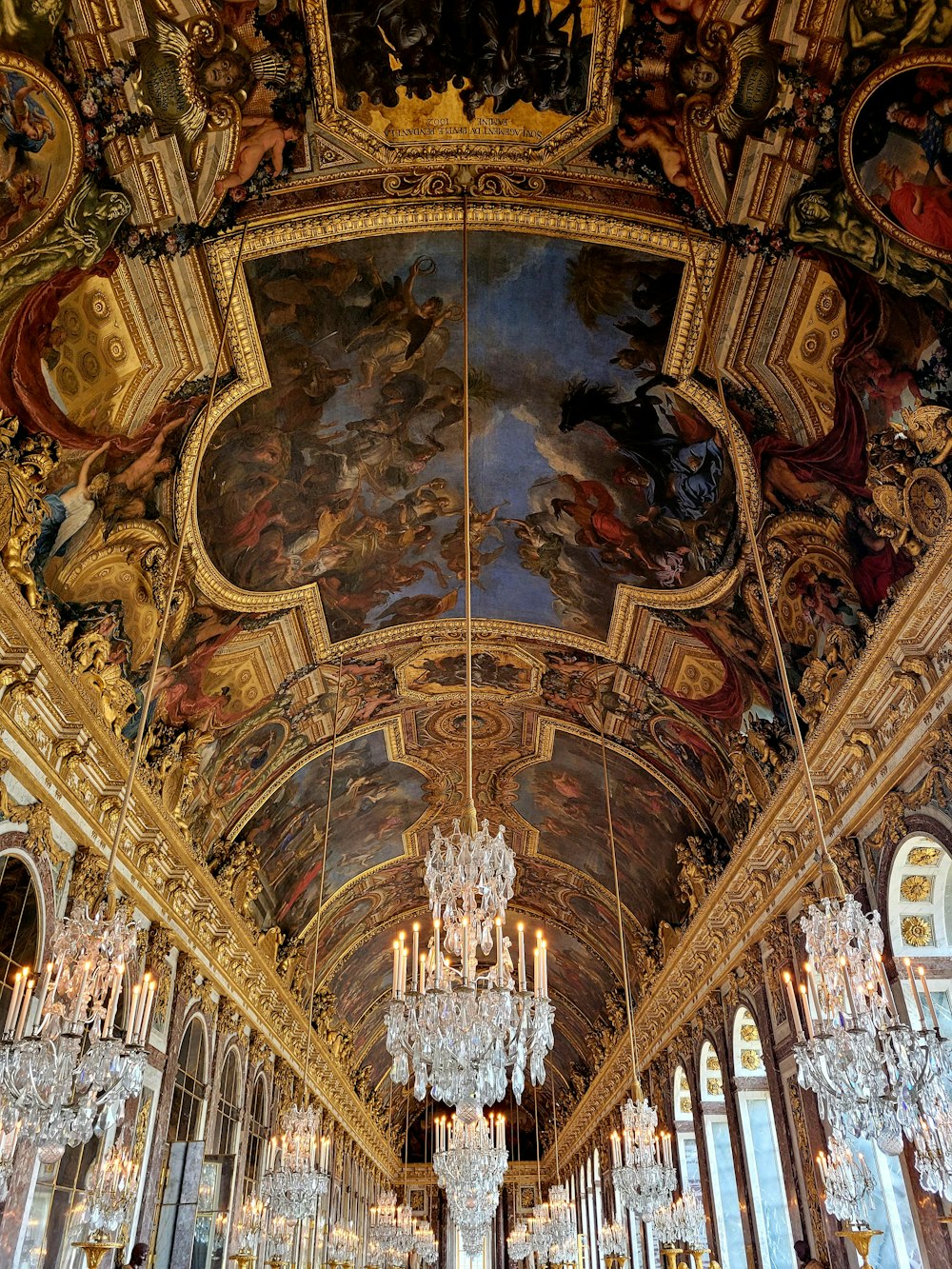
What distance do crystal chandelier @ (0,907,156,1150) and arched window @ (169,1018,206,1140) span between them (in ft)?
22.7

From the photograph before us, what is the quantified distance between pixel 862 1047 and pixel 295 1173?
10.1 metres

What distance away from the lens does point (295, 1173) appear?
13.3m

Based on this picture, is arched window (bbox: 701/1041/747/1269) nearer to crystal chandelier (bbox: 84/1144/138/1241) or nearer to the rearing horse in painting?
crystal chandelier (bbox: 84/1144/138/1241)

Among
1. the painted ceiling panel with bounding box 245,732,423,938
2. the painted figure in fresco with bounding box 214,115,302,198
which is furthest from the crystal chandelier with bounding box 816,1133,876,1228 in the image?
the painted ceiling panel with bounding box 245,732,423,938

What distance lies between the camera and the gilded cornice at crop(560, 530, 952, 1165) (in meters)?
8.13

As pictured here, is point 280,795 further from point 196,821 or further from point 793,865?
point 793,865

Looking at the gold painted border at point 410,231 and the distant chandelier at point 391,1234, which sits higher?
the gold painted border at point 410,231

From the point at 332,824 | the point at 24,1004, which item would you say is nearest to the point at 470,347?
the point at 24,1004

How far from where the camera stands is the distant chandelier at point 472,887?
6953 mm

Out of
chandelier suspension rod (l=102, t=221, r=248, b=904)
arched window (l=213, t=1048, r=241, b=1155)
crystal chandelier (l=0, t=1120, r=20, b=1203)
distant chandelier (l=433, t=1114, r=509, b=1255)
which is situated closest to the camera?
crystal chandelier (l=0, t=1120, r=20, b=1203)

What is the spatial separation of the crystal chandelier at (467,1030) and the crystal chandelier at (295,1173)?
8.01 m

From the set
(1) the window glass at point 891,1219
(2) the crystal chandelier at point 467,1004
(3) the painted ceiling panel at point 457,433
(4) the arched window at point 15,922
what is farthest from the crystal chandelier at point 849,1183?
(4) the arched window at point 15,922

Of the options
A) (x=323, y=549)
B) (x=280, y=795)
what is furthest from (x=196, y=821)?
(x=323, y=549)

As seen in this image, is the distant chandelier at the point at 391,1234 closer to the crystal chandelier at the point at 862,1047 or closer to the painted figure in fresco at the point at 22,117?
the crystal chandelier at the point at 862,1047
